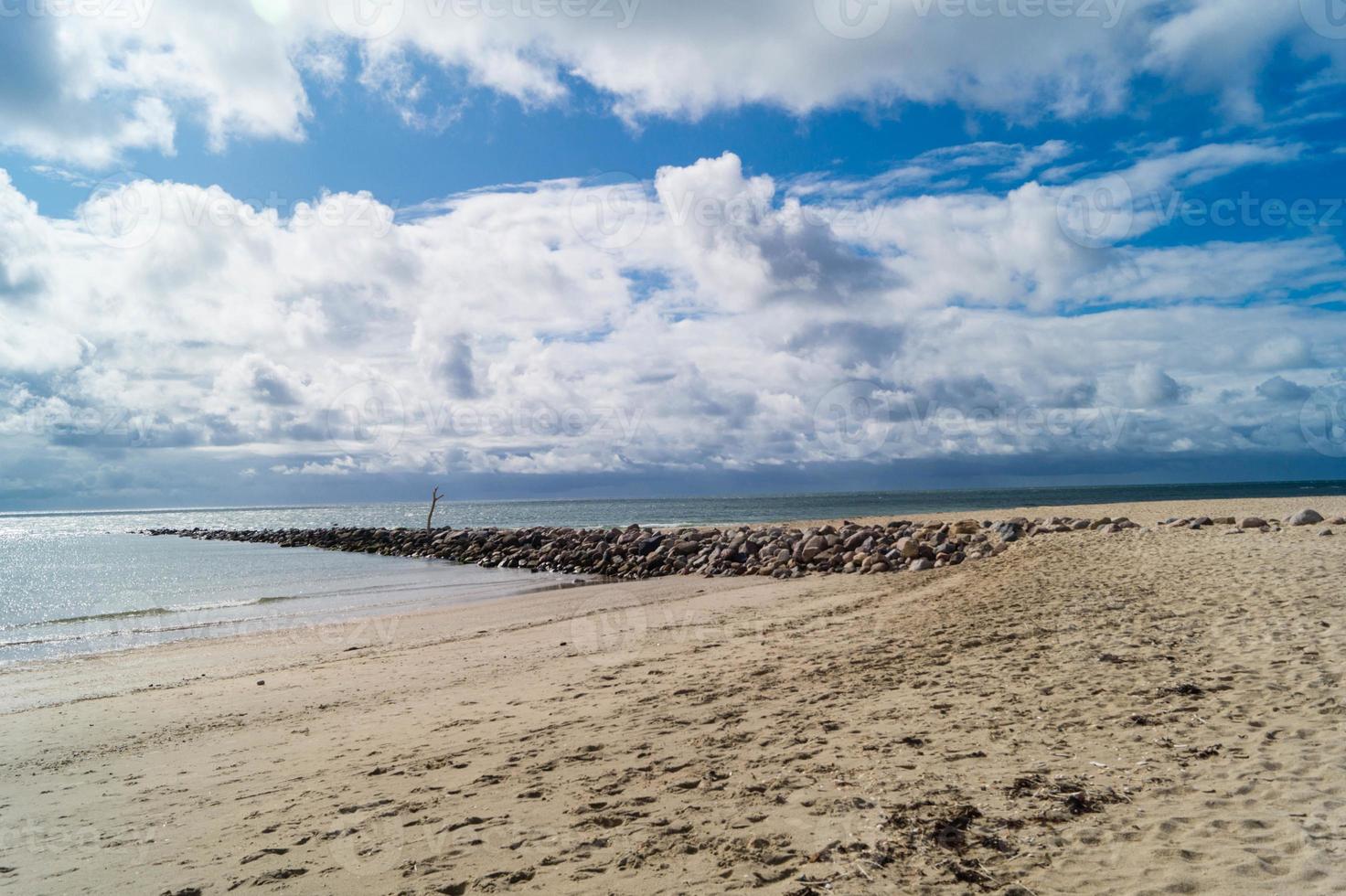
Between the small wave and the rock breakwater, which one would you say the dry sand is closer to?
the rock breakwater

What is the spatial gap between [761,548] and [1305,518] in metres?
13.9

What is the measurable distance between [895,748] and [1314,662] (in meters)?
4.79

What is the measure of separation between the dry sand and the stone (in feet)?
23.4

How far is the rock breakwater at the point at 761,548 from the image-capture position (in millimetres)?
19391

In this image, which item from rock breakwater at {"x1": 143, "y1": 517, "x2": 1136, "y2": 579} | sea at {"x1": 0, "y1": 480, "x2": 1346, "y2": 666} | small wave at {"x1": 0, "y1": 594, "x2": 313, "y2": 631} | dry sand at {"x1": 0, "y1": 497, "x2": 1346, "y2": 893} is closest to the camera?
dry sand at {"x1": 0, "y1": 497, "x2": 1346, "y2": 893}

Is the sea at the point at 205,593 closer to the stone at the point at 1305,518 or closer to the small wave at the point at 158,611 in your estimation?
the small wave at the point at 158,611

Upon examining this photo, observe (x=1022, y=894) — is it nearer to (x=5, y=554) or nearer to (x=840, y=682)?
(x=840, y=682)

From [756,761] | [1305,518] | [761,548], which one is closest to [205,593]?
[761,548]

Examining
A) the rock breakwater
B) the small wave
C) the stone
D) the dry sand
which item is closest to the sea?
the small wave

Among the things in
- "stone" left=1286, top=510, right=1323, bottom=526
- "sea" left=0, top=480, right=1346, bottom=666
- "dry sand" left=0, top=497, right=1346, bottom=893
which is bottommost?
"sea" left=0, top=480, right=1346, bottom=666

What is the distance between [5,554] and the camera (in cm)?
4869

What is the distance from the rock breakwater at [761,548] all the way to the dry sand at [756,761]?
754 centimetres

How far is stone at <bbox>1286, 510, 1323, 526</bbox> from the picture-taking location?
17172 millimetres

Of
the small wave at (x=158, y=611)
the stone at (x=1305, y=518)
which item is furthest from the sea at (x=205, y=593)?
the stone at (x=1305, y=518)
